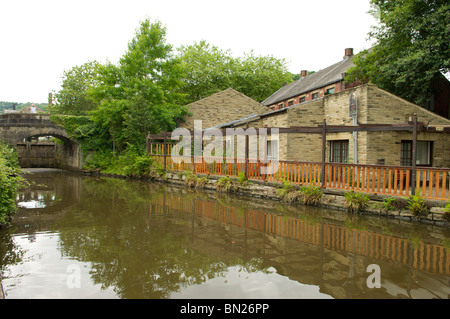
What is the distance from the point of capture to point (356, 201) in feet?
29.8

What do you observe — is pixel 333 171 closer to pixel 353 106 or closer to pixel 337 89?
pixel 353 106

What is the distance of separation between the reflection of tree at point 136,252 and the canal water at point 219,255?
17mm

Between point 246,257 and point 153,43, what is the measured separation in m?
20.0

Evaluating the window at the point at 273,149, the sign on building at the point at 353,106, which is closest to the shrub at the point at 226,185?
the window at the point at 273,149

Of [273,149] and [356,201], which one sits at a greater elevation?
[273,149]

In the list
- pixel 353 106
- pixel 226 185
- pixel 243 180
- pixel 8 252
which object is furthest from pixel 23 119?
pixel 353 106

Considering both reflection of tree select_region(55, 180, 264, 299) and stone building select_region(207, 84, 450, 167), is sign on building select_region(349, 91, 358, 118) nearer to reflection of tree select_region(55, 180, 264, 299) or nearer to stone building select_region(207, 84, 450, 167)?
stone building select_region(207, 84, 450, 167)

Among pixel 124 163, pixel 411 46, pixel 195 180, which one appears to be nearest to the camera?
pixel 411 46

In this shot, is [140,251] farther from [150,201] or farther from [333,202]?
[333,202]

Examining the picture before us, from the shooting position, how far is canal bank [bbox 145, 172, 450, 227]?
308 inches

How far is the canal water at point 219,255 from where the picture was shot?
4238mm

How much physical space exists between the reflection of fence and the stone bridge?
18.1 meters

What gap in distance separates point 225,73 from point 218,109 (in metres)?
10.4
